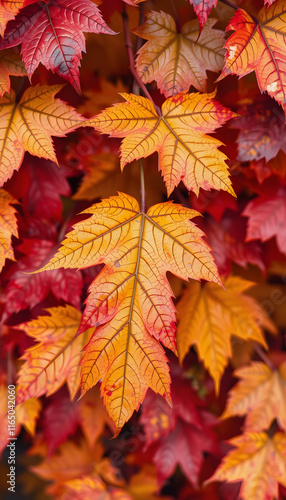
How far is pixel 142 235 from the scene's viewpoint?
1.86 ft

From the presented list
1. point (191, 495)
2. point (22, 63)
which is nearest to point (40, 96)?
point (22, 63)

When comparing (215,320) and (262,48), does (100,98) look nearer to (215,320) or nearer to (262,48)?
(262,48)

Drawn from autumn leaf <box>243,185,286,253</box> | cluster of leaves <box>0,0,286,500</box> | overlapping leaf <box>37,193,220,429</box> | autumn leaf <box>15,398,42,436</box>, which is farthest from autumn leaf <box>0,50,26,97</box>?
autumn leaf <box>15,398,42,436</box>

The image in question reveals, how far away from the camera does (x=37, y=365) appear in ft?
2.22

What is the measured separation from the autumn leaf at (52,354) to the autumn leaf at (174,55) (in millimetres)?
421

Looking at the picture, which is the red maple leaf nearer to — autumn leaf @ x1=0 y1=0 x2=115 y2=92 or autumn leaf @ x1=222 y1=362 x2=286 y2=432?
autumn leaf @ x1=222 y1=362 x2=286 y2=432

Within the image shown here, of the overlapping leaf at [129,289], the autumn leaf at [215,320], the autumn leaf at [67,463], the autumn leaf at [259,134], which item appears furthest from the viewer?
the autumn leaf at [67,463]

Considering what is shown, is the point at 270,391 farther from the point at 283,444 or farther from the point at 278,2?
the point at 278,2

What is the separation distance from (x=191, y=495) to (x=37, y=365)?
622mm

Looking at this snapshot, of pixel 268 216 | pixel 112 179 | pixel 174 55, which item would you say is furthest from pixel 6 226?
pixel 268 216

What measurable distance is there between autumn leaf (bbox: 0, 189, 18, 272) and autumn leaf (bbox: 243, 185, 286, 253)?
17.5 inches

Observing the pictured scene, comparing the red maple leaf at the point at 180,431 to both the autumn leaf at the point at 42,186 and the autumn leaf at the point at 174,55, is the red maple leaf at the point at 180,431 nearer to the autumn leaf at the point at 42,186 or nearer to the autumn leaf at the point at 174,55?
the autumn leaf at the point at 42,186

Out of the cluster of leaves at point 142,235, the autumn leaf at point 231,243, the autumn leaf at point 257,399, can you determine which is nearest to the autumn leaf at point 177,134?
the cluster of leaves at point 142,235

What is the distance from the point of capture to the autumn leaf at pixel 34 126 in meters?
0.58
